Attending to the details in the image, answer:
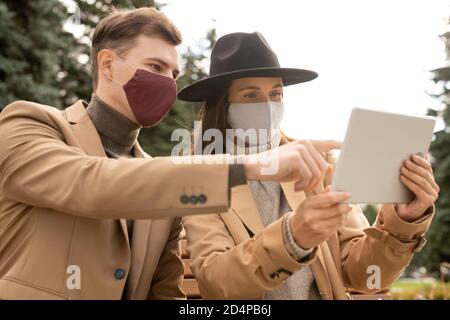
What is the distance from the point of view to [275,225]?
2.09 m

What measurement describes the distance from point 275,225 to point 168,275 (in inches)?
27.6

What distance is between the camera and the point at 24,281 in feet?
6.72

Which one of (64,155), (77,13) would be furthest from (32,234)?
(77,13)

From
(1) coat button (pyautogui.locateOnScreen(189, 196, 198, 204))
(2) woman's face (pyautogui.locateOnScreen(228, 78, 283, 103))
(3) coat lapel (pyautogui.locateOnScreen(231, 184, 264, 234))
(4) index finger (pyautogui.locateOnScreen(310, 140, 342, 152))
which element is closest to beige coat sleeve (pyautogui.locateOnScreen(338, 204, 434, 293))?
(3) coat lapel (pyautogui.locateOnScreen(231, 184, 264, 234))

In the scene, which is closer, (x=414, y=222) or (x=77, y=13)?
(x=414, y=222)

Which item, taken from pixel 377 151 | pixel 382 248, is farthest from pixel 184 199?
pixel 382 248

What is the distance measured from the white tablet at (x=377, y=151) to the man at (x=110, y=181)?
0.10 m

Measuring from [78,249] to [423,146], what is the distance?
49.8 inches

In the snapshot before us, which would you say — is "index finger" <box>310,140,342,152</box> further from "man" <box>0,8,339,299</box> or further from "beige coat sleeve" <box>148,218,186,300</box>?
"beige coat sleeve" <box>148,218,186,300</box>

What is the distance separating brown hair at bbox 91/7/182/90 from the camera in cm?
254

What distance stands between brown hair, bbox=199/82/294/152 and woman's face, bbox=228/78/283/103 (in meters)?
0.09

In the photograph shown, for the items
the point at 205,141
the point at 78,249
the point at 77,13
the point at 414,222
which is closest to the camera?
the point at 78,249

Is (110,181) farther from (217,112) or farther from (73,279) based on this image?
(217,112)
